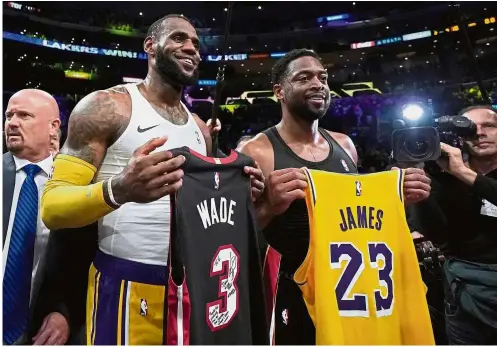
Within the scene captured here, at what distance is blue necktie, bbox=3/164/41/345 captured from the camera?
1612mm

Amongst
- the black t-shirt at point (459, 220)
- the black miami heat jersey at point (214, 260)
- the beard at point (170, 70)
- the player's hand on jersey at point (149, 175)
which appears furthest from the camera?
the black t-shirt at point (459, 220)

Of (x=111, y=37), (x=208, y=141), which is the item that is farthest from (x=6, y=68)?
(x=208, y=141)

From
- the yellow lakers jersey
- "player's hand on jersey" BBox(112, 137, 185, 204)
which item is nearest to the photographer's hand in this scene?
the yellow lakers jersey

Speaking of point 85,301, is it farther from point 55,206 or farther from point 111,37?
point 111,37

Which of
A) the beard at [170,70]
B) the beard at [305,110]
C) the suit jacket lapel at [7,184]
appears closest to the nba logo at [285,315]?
the beard at [305,110]

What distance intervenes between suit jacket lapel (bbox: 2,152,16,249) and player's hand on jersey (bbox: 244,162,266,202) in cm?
98

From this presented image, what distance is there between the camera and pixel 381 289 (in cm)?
155

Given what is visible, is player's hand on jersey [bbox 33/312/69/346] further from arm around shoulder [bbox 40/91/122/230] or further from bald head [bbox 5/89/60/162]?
bald head [bbox 5/89/60/162]

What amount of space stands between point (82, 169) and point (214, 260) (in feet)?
1.77

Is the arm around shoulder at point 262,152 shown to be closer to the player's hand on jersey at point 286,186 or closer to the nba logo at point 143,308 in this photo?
the player's hand on jersey at point 286,186

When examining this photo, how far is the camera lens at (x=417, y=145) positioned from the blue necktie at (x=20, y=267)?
151 centimetres

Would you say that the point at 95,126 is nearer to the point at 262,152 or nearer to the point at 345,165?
the point at 262,152

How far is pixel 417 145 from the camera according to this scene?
1682 mm

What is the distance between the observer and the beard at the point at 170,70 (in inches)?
69.4
